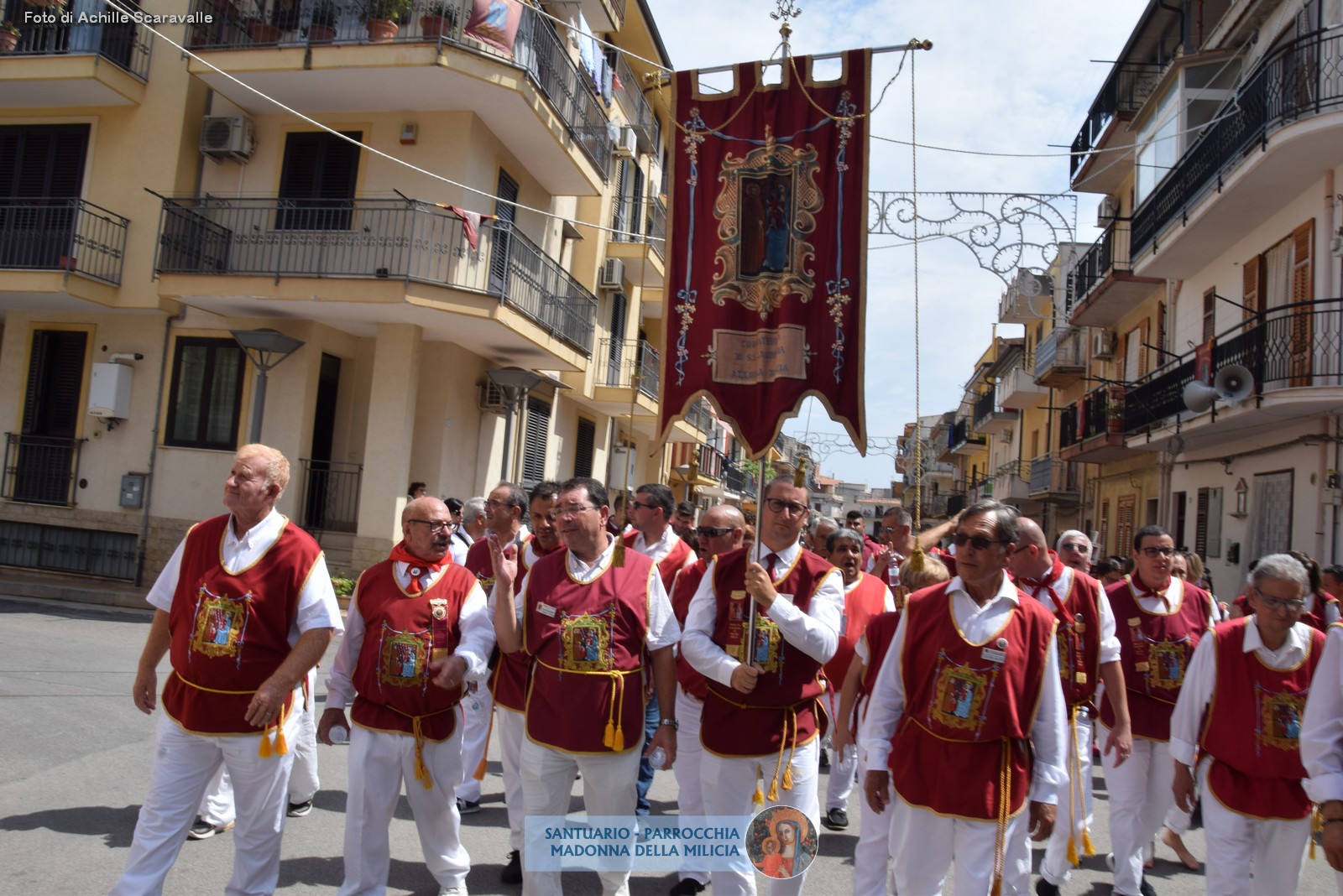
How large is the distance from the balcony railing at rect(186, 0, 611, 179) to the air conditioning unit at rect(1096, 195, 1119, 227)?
589 inches

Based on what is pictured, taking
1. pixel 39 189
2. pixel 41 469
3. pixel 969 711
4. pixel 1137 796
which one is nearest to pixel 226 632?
pixel 969 711

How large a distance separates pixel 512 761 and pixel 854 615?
90.1 inches

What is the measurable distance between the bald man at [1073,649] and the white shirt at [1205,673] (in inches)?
19.9

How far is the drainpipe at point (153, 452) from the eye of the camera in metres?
15.7

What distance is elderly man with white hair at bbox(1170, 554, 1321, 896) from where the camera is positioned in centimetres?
439

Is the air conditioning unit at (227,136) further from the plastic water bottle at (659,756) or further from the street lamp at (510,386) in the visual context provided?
the plastic water bottle at (659,756)

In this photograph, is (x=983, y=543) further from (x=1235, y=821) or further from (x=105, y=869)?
(x=105, y=869)

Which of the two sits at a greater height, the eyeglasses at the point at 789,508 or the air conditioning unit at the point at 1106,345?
the air conditioning unit at the point at 1106,345

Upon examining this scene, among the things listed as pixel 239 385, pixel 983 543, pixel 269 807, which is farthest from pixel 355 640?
pixel 239 385

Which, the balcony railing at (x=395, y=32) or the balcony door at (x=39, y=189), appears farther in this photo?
the balcony door at (x=39, y=189)

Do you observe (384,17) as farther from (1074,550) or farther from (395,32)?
(1074,550)

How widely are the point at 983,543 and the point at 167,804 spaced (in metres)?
3.45

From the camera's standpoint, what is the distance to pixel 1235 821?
14.6 ft

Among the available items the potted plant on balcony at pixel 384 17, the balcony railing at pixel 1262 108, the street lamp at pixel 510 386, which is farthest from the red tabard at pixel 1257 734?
the potted plant on balcony at pixel 384 17
